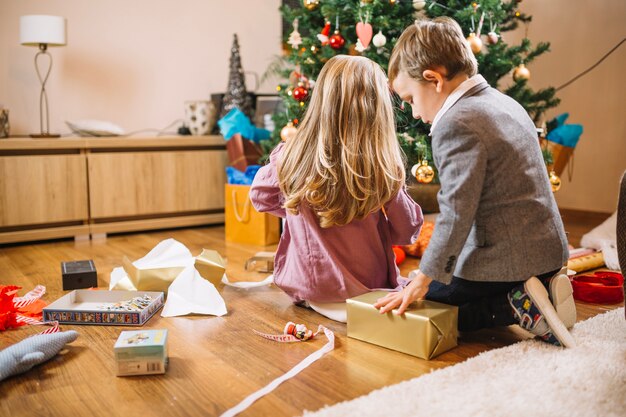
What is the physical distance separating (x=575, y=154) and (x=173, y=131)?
Result: 2.43m

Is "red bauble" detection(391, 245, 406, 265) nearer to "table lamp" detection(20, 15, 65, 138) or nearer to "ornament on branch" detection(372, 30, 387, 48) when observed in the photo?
"ornament on branch" detection(372, 30, 387, 48)

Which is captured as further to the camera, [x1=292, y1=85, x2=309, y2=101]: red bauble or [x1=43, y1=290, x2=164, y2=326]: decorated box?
[x1=292, y1=85, x2=309, y2=101]: red bauble

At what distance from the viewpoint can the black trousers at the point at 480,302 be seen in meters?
1.57

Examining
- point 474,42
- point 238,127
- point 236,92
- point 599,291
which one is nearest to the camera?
point 599,291

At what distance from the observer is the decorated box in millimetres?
1713


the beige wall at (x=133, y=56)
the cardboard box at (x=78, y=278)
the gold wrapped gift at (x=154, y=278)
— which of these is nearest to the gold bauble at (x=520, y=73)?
the gold wrapped gift at (x=154, y=278)

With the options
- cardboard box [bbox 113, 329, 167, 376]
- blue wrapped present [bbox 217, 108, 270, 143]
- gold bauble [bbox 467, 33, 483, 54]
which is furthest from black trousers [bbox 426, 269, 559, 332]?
blue wrapped present [bbox 217, 108, 270, 143]

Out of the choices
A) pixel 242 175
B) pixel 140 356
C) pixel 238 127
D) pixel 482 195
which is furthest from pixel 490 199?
pixel 238 127

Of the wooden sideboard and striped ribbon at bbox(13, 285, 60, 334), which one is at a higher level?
the wooden sideboard

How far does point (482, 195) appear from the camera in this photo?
57.7 inches

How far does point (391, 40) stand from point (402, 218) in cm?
113

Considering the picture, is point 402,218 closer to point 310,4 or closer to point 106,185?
point 310,4

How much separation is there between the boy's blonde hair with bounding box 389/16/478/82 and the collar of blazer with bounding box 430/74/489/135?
30 millimetres

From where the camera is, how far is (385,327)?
1.51 m
